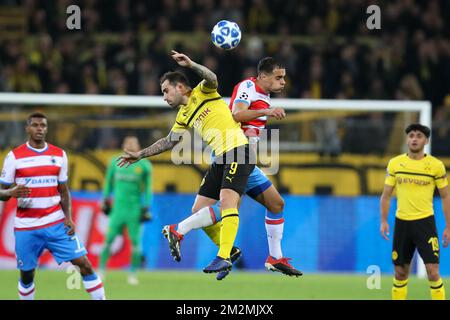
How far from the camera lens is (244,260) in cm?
1590

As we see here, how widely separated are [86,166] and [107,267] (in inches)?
68.2

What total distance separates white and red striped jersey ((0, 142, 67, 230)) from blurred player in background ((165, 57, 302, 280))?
1620 mm

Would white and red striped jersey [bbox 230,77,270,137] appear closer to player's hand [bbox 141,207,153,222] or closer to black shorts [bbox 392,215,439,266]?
black shorts [bbox 392,215,439,266]

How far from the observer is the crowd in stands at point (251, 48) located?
17547 mm

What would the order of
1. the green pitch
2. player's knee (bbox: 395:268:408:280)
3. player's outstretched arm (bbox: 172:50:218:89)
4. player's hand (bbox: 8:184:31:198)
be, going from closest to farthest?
player's outstretched arm (bbox: 172:50:218:89) → player's hand (bbox: 8:184:31:198) → player's knee (bbox: 395:268:408:280) → the green pitch

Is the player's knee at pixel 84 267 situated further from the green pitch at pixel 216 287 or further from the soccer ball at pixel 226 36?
the soccer ball at pixel 226 36

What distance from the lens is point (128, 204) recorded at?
14.3 m

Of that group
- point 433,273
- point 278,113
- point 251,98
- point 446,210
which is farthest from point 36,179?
point 446,210

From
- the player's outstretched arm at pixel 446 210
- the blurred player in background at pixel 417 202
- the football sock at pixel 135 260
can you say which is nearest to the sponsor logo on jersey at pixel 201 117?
the blurred player in background at pixel 417 202

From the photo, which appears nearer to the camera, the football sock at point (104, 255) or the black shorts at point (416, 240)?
the black shorts at point (416, 240)

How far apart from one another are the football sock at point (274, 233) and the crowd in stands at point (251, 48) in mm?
7732

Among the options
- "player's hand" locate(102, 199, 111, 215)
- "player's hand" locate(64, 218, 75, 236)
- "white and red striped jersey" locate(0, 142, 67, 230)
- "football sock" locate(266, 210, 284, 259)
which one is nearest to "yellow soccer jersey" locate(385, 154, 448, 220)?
"football sock" locate(266, 210, 284, 259)

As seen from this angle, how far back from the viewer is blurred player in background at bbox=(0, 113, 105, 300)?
32.6 feet
